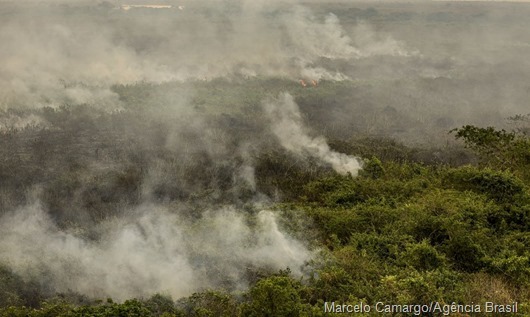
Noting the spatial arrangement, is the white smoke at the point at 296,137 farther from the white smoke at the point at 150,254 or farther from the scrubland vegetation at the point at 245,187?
the white smoke at the point at 150,254

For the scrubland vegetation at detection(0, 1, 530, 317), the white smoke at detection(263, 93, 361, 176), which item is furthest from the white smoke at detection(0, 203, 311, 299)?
the white smoke at detection(263, 93, 361, 176)

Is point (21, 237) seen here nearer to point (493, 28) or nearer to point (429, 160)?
point (429, 160)

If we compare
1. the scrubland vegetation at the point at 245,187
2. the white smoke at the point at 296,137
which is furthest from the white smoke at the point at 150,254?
the white smoke at the point at 296,137

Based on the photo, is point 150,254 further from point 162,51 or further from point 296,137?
point 162,51

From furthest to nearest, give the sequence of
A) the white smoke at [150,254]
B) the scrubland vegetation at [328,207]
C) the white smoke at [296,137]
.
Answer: the white smoke at [296,137] < the white smoke at [150,254] < the scrubland vegetation at [328,207]

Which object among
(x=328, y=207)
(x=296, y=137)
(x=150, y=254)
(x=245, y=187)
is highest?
(x=296, y=137)

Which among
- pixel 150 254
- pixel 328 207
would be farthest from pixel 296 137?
pixel 150 254

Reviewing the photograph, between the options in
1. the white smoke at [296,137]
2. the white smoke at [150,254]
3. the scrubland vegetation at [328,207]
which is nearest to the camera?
the scrubland vegetation at [328,207]

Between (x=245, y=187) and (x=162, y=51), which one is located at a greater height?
(x=162, y=51)

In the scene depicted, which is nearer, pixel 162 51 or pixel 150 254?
pixel 150 254
